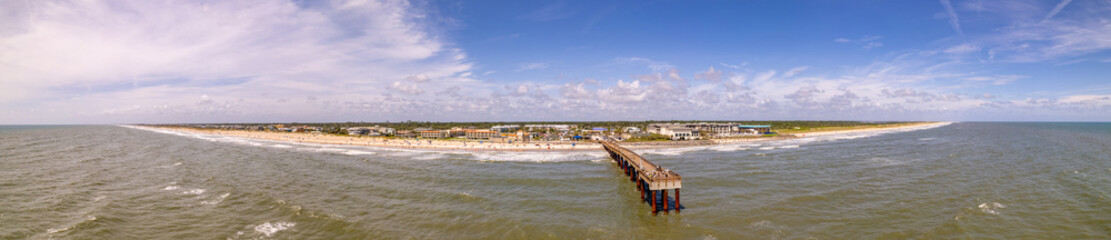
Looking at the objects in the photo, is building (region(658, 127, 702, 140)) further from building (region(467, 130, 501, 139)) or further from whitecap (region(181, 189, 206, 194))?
whitecap (region(181, 189, 206, 194))

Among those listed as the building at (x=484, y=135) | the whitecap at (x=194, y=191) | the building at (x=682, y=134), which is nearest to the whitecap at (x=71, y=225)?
the whitecap at (x=194, y=191)

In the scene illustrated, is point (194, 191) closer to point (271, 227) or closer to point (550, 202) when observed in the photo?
point (271, 227)

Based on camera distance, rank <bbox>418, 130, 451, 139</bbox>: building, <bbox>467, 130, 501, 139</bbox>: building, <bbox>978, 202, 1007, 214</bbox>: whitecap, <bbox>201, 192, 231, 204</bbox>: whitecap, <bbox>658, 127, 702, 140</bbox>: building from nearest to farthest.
Answer: <bbox>978, 202, 1007, 214</bbox>: whitecap
<bbox>201, 192, 231, 204</bbox>: whitecap
<bbox>658, 127, 702, 140</bbox>: building
<bbox>467, 130, 501, 139</bbox>: building
<bbox>418, 130, 451, 139</bbox>: building

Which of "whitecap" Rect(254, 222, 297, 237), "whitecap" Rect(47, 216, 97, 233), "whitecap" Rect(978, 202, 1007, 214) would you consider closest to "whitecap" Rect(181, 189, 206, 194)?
"whitecap" Rect(47, 216, 97, 233)

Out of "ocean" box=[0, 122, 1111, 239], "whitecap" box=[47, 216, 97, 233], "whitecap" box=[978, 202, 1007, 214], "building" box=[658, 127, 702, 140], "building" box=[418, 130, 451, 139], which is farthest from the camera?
"building" box=[418, 130, 451, 139]

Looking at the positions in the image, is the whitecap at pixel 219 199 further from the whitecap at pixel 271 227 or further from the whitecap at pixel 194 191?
the whitecap at pixel 271 227

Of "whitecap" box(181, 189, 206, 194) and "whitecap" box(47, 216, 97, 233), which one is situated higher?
"whitecap" box(181, 189, 206, 194)

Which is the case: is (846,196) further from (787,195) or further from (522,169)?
(522,169)
